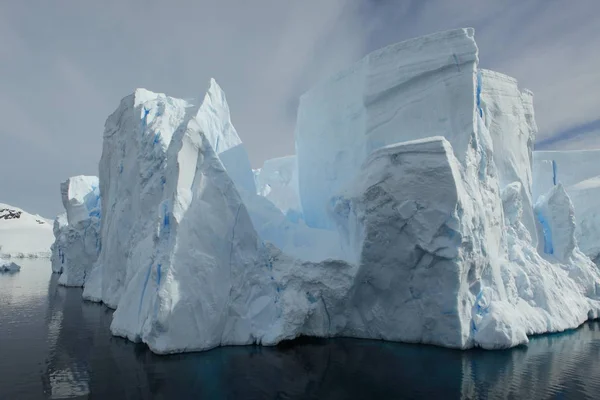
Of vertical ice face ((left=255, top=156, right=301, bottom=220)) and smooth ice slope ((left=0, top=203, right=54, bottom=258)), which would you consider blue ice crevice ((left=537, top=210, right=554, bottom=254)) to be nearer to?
vertical ice face ((left=255, top=156, right=301, bottom=220))

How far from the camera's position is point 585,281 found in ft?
57.6

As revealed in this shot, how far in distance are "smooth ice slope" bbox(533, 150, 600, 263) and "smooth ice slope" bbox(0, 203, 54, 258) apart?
58399 mm

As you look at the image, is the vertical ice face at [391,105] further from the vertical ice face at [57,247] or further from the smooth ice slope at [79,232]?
the vertical ice face at [57,247]

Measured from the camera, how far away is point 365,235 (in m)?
13.2

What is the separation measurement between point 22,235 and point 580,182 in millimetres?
65060

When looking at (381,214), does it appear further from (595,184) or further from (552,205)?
(595,184)

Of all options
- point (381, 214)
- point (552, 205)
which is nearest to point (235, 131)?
point (381, 214)

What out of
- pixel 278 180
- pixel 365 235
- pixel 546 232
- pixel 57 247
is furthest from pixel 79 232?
pixel 546 232

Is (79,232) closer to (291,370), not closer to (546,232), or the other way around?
(291,370)

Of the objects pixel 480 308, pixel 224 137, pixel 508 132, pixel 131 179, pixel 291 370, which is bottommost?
pixel 291 370

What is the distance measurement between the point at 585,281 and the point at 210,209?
1545 cm

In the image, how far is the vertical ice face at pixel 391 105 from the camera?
15156 millimetres

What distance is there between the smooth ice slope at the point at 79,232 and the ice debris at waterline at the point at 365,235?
8.27 meters

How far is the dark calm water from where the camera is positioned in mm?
8555
